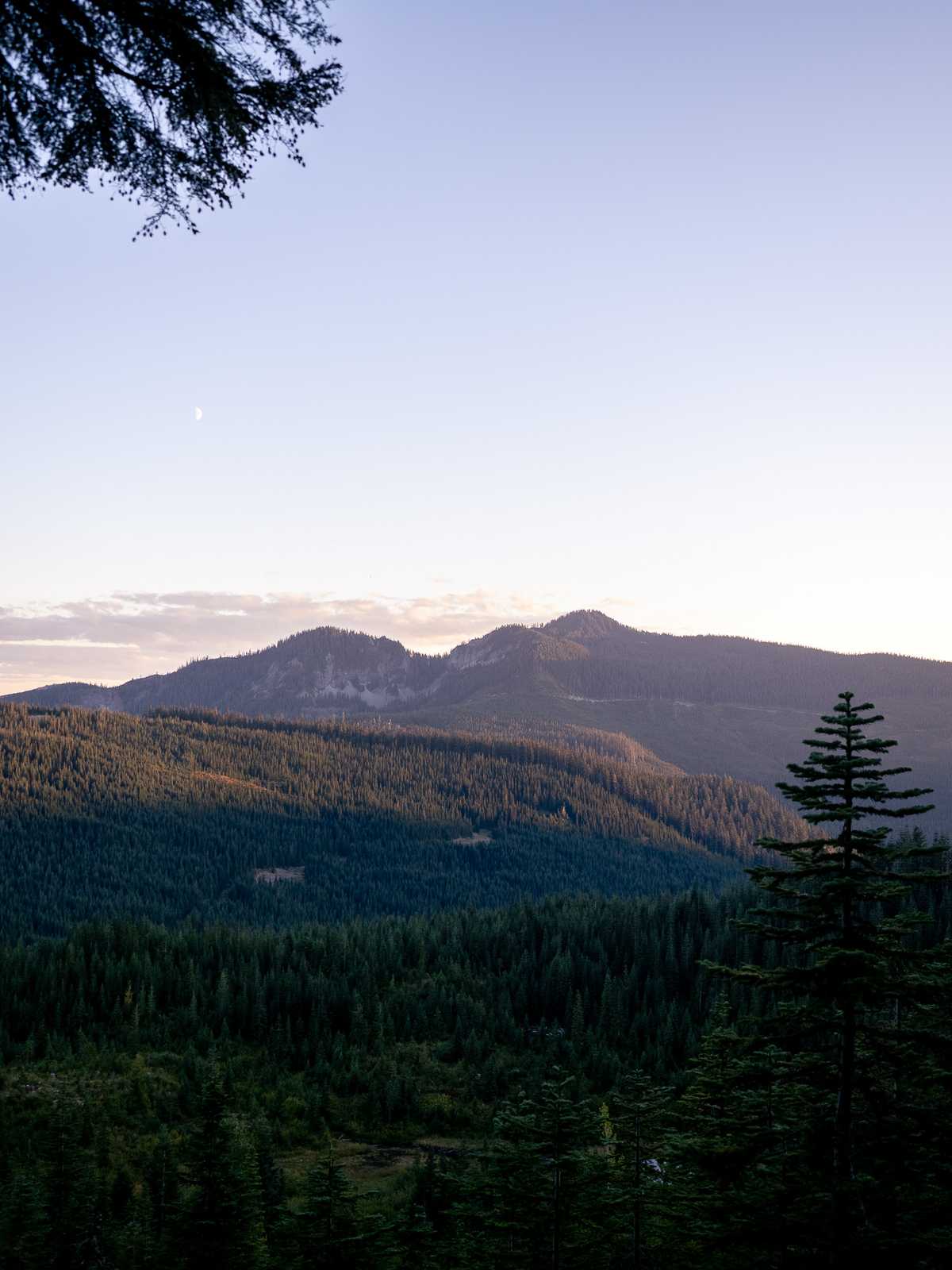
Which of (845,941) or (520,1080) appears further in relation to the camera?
(520,1080)

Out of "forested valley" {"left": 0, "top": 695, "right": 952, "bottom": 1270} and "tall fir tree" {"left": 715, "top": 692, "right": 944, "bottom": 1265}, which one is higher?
"tall fir tree" {"left": 715, "top": 692, "right": 944, "bottom": 1265}

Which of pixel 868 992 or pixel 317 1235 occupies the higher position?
pixel 868 992

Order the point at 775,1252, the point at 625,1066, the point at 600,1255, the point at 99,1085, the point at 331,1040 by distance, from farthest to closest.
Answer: the point at 331,1040 < the point at 625,1066 < the point at 99,1085 < the point at 600,1255 < the point at 775,1252

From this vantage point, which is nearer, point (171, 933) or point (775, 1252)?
point (775, 1252)

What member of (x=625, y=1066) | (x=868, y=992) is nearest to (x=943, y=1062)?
(x=868, y=992)

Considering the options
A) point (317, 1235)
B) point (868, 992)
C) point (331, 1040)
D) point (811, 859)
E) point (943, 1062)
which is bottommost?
point (331, 1040)

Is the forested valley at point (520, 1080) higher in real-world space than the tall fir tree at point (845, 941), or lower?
lower

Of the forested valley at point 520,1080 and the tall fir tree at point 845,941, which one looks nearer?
the tall fir tree at point 845,941

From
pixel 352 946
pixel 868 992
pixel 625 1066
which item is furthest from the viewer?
pixel 352 946

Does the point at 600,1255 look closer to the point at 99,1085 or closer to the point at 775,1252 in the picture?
the point at 775,1252

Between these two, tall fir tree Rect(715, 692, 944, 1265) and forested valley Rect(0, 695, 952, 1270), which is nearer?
tall fir tree Rect(715, 692, 944, 1265)

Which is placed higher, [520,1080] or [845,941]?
[845,941]

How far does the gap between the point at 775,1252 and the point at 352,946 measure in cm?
14227

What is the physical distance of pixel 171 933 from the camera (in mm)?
163625
